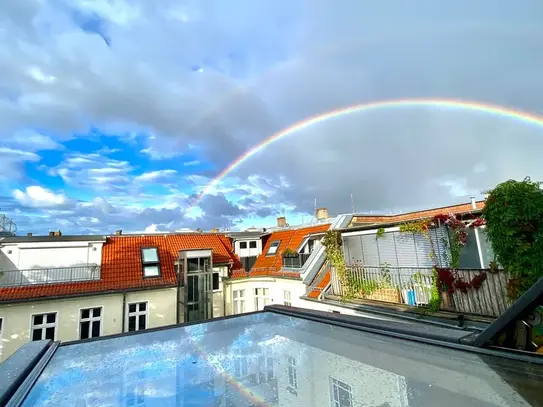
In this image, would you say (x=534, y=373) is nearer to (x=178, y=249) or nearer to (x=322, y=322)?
(x=322, y=322)

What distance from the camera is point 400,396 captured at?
59.6 inches

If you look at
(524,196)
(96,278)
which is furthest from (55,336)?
(524,196)

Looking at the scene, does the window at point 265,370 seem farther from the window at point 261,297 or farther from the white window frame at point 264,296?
the window at point 261,297

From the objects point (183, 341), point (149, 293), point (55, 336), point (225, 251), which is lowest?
point (55, 336)

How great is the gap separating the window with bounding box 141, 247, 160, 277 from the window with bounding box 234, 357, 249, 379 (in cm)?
1604

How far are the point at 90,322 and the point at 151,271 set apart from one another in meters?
3.82

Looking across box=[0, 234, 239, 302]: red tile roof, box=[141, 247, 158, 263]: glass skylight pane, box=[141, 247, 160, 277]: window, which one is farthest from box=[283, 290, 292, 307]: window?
box=[141, 247, 158, 263]: glass skylight pane

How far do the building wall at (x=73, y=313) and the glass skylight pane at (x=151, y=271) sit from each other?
3.75ft

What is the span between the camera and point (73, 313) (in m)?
13.5

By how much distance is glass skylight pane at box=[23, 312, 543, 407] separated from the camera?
1521 millimetres

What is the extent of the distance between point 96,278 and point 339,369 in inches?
668

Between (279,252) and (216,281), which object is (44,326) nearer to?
(216,281)

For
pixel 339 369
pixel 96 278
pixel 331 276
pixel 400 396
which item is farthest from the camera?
pixel 96 278

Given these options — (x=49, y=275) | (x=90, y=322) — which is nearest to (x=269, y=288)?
(x=90, y=322)
